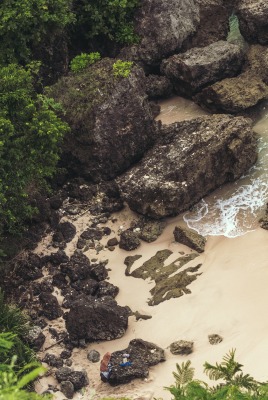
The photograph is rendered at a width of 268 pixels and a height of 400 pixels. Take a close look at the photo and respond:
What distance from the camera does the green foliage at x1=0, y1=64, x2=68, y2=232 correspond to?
1548cm

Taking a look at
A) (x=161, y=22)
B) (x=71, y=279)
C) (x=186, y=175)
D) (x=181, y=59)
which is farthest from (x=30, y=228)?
(x=161, y=22)

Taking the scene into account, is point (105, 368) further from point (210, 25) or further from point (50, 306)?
point (210, 25)

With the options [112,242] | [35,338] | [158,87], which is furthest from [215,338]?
[158,87]

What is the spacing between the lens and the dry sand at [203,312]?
13570 millimetres

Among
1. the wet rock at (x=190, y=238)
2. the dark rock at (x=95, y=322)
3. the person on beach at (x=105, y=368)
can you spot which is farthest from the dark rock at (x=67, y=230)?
the person on beach at (x=105, y=368)

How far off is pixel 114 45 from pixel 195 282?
39.6 ft

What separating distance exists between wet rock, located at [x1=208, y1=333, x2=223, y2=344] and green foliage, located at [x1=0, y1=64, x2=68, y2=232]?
5784 mm

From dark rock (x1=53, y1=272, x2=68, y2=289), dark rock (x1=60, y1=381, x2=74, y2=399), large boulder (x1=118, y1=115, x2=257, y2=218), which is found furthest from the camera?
large boulder (x1=118, y1=115, x2=257, y2=218)

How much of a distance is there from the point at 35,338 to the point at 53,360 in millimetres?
760

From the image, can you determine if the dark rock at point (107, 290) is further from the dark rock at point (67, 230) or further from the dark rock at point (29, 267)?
the dark rock at point (67, 230)

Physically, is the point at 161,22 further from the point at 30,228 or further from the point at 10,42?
the point at 30,228

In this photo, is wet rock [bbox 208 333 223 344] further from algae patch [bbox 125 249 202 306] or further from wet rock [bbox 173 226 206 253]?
wet rock [bbox 173 226 206 253]

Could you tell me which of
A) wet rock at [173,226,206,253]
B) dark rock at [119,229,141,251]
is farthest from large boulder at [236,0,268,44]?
dark rock at [119,229,141,251]

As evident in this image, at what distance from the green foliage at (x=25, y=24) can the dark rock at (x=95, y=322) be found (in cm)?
916
